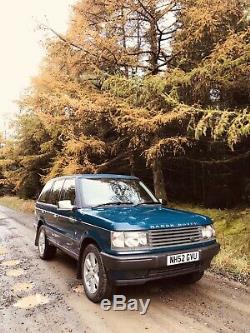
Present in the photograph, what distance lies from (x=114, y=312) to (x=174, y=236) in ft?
4.39

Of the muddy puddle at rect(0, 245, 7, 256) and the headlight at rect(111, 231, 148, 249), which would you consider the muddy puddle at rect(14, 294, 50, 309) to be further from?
the muddy puddle at rect(0, 245, 7, 256)

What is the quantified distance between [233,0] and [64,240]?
7.59m

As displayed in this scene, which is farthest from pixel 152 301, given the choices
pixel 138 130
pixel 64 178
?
pixel 138 130

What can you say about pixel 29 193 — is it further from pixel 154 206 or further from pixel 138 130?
pixel 154 206

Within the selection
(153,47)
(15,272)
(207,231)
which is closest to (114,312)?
(207,231)

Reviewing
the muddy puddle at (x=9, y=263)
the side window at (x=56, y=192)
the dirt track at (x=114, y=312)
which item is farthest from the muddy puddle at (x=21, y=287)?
the side window at (x=56, y=192)

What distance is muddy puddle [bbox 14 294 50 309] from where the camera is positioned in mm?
5183

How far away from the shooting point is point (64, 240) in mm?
6594

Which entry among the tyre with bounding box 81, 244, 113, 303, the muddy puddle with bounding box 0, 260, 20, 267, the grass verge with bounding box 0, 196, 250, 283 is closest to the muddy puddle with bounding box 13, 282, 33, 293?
the tyre with bounding box 81, 244, 113, 303

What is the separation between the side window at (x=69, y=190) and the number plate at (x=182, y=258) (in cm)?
222

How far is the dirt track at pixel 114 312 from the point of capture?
444 centimetres

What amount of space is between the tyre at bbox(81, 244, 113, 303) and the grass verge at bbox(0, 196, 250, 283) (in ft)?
8.60

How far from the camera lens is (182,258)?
5.10 m

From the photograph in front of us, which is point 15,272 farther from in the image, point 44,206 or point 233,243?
point 233,243
